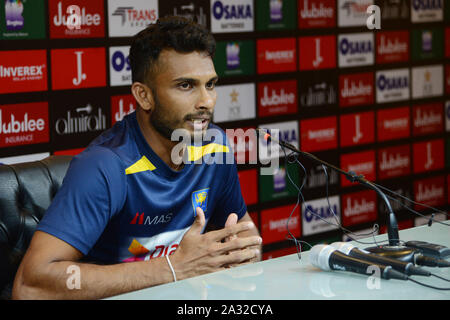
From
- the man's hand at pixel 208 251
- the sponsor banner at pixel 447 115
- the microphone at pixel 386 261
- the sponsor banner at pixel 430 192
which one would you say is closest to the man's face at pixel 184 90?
the man's hand at pixel 208 251

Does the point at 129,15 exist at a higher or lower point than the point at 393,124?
higher

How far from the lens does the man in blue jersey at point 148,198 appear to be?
1442 mm

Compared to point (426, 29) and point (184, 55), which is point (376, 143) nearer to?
point (426, 29)

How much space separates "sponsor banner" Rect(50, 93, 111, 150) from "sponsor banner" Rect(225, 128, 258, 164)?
0.76 meters

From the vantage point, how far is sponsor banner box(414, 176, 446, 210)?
436 cm

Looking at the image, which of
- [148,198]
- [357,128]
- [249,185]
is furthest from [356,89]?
[148,198]

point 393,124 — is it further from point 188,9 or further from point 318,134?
point 188,9

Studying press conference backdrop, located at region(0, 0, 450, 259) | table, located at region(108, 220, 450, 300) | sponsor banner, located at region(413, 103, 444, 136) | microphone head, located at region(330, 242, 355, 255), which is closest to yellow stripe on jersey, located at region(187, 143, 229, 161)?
table, located at region(108, 220, 450, 300)

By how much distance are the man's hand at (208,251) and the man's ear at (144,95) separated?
43 centimetres

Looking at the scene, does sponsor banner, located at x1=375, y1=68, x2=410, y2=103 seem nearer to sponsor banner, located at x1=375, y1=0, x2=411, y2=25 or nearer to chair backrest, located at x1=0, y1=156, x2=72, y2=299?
sponsor banner, located at x1=375, y1=0, x2=411, y2=25

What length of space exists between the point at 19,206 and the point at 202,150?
566mm

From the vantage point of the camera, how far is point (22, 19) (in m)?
2.61

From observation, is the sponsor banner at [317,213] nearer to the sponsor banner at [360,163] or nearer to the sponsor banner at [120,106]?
the sponsor banner at [360,163]
